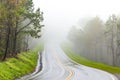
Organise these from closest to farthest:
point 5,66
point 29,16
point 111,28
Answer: point 5,66
point 29,16
point 111,28

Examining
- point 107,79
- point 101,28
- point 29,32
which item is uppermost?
point 101,28

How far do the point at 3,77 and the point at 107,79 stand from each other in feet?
37.4

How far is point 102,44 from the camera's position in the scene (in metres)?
100

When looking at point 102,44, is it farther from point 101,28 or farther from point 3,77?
point 3,77

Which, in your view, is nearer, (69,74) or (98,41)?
(69,74)

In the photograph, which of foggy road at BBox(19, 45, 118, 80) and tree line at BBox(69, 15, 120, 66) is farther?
tree line at BBox(69, 15, 120, 66)

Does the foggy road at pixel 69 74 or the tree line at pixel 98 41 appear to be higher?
the tree line at pixel 98 41

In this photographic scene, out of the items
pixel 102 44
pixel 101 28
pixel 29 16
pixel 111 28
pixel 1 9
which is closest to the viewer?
pixel 1 9

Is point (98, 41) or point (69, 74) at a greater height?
point (98, 41)

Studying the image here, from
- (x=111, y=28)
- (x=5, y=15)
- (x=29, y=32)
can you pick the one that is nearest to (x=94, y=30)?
(x=111, y=28)

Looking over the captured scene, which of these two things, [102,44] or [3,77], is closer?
[3,77]

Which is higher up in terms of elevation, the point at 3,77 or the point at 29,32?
the point at 29,32

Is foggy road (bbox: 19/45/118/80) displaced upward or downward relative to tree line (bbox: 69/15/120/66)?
downward

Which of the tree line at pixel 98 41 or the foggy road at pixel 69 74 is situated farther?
the tree line at pixel 98 41
